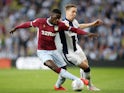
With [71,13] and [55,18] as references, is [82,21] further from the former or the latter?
[55,18]

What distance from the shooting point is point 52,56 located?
14922mm

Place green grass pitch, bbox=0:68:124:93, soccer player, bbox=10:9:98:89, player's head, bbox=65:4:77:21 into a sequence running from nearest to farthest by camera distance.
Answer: soccer player, bbox=10:9:98:89 → player's head, bbox=65:4:77:21 → green grass pitch, bbox=0:68:124:93

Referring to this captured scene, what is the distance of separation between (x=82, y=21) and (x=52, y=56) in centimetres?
1501

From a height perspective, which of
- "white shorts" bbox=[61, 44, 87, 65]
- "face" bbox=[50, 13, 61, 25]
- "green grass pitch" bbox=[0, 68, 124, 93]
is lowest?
"green grass pitch" bbox=[0, 68, 124, 93]

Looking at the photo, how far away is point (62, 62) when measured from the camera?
15.1 metres

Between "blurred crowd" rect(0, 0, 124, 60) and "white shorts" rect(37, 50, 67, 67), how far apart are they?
13124 millimetres

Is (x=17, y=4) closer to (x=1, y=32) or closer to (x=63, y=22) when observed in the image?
(x=1, y=32)

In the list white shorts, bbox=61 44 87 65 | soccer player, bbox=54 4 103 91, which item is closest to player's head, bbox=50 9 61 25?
soccer player, bbox=54 4 103 91

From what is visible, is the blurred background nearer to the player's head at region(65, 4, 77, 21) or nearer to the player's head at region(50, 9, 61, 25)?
the player's head at region(65, 4, 77, 21)

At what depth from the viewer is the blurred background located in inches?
1115

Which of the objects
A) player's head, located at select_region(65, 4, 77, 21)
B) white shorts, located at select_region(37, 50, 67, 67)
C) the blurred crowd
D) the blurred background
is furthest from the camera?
the blurred crowd

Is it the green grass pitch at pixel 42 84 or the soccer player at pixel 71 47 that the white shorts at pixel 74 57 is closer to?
the soccer player at pixel 71 47

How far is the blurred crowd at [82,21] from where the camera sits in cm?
2847

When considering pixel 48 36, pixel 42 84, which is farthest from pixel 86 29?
pixel 48 36
